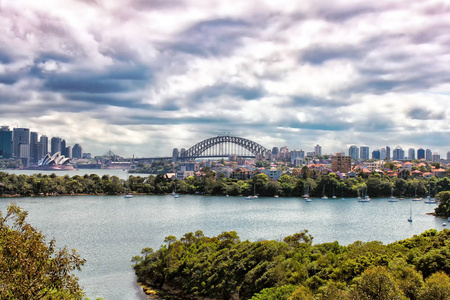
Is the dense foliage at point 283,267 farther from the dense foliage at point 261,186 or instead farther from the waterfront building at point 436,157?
the waterfront building at point 436,157

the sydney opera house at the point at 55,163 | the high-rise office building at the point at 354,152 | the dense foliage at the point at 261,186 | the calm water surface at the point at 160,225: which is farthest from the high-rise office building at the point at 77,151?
the calm water surface at the point at 160,225

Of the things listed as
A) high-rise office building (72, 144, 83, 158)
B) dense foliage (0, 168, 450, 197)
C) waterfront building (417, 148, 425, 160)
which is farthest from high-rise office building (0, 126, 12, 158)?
waterfront building (417, 148, 425, 160)

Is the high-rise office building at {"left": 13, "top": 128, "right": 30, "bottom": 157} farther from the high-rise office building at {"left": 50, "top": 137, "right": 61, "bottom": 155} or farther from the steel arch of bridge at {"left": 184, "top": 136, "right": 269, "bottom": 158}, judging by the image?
the steel arch of bridge at {"left": 184, "top": 136, "right": 269, "bottom": 158}

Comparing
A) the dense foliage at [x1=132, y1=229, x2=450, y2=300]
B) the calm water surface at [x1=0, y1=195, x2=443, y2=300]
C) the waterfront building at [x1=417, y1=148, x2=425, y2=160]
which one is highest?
the waterfront building at [x1=417, y1=148, x2=425, y2=160]

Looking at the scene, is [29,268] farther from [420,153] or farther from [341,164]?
[420,153]

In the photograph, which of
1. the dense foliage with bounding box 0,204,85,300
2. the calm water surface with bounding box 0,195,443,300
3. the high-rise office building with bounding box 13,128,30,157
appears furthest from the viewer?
the high-rise office building with bounding box 13,128,30,157

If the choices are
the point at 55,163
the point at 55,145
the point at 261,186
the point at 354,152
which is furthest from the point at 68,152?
the point at 261,186

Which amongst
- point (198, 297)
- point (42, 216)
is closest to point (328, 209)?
point (42, 216)
